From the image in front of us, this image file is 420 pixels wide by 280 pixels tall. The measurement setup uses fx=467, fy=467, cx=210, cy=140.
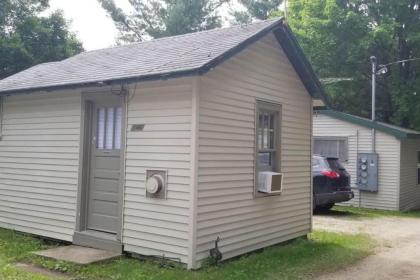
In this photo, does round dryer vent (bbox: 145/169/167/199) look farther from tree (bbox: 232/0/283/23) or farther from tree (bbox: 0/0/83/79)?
tree (bbox: 232/0/283/23)

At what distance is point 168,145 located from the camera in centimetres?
669

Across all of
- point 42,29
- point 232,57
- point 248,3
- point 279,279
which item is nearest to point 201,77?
point 232,57

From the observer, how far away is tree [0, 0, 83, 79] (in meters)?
23.4

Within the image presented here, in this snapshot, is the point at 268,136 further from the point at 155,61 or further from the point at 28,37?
the point at 28,37

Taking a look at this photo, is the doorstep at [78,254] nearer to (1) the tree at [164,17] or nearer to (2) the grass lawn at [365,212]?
(2) the grass lawn at [365,212]

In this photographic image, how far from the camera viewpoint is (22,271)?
6.27 m

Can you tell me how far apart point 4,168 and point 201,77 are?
4909 mm

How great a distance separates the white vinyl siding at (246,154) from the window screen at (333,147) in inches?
268

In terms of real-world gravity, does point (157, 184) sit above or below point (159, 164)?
below

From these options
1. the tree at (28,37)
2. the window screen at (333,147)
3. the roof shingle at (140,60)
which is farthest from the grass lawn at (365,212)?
the tree at (28,37)

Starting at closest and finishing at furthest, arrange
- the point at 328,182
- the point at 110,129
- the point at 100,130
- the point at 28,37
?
1. the point at 110,129
2. the point at 100,130
3. the point at 328,182
4. the point at 28,37

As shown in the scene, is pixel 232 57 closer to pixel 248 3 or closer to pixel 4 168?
pixel 4 168

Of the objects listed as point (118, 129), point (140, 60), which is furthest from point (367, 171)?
point (118, 129)

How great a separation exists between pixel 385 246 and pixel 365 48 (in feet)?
47.9
